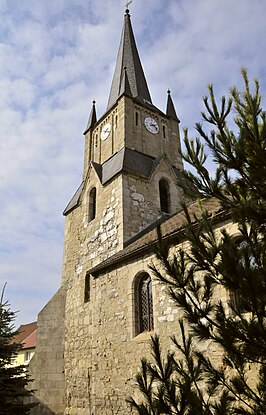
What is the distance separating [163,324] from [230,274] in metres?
5.19

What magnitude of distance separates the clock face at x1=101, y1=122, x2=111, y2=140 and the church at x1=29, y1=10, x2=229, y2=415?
→ 6 cm

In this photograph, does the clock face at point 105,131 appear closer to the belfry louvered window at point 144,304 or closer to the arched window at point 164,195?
the arched window at point 164,195

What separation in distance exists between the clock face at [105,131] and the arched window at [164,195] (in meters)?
3.57

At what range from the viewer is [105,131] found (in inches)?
635

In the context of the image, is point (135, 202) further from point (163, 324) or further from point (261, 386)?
point (261, 386)

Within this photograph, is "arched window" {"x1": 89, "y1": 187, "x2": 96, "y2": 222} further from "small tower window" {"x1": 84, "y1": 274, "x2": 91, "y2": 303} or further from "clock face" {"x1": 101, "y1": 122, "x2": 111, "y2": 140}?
"clock face" {"x1": 101, "y1": 122, "x2": 111, "y2": 140}

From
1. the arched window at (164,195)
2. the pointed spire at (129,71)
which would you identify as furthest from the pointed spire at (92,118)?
the arched window at (164,195)

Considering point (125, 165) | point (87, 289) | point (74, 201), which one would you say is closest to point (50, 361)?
point (87, 289)

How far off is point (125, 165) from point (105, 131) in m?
3.95

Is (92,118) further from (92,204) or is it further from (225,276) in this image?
(225,276)

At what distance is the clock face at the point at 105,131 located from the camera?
15.8m

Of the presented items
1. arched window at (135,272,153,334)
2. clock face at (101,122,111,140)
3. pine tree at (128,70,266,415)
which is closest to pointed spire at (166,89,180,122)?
clock face at (101,122,111,140)

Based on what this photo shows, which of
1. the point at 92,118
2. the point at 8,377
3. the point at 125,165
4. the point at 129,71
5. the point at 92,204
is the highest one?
the point at 129,71

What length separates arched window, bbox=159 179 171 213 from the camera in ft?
45.8
